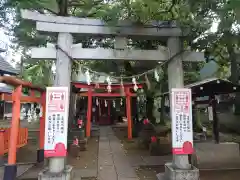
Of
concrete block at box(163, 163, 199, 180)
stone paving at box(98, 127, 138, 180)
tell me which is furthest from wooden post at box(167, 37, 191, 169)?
stone paving at box(98, 127, 138, 180)

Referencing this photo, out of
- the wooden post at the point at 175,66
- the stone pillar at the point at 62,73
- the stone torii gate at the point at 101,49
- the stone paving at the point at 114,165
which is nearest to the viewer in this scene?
the stone pillar at the point at 62,73

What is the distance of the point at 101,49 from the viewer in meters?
→ 5.92

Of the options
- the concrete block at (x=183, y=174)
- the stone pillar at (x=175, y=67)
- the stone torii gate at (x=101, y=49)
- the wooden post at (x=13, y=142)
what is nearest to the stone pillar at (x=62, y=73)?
the stone torii gate at (x=101, y=49)

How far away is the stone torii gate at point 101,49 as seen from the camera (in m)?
5.63

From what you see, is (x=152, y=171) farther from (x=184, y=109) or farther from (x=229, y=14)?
(x=229, y=14)

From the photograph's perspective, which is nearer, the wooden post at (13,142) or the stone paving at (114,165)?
the wooden post at (13,142)

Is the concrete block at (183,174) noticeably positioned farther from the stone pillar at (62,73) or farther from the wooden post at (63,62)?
the wooden post at (63,62)

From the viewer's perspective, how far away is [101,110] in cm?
2384

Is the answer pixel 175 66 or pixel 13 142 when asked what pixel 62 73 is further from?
pixel 175 66

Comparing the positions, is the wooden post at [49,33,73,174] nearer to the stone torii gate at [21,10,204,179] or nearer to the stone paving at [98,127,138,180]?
the stone torii gate at [21,10,204,179]

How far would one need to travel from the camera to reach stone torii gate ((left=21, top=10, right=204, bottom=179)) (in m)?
5.63

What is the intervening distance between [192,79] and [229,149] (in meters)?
5.86

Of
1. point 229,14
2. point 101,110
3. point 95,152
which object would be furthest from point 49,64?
point 101,110

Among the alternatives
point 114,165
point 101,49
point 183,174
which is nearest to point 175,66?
point 101,49
